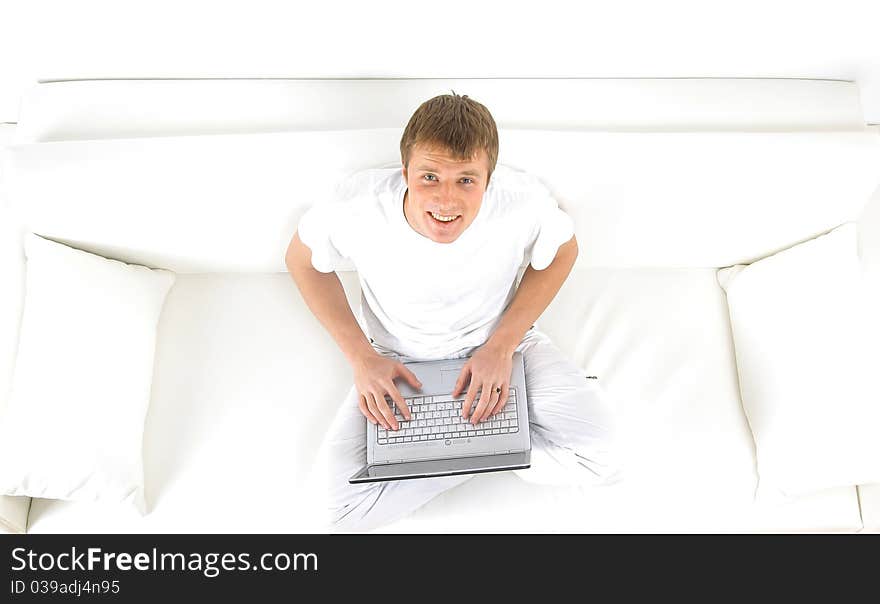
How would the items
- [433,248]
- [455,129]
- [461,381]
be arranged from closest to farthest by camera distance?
[455,129] → [433,248] → [461,381]

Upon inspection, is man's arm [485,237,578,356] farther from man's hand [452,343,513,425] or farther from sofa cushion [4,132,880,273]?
sofa cushion [4,132,880,273]

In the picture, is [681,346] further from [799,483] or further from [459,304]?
[459,304]

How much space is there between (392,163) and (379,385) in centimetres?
47

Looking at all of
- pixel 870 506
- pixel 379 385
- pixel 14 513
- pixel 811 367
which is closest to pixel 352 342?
pixel 379 385

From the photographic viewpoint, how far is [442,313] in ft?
5.04

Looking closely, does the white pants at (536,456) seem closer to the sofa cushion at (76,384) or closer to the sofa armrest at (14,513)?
the sofa cushion at (76,384)

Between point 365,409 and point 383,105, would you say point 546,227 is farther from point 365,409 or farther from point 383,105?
point 365,409

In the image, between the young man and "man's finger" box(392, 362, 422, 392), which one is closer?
the young man

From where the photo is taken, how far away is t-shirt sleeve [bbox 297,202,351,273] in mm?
1434

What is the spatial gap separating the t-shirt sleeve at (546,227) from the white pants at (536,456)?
28cm

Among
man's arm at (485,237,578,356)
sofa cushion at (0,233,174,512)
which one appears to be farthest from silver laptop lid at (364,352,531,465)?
sofa cushion at (0,233,174,512)

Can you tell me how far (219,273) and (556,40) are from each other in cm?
98

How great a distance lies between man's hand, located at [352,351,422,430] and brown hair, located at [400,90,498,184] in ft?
1.56
